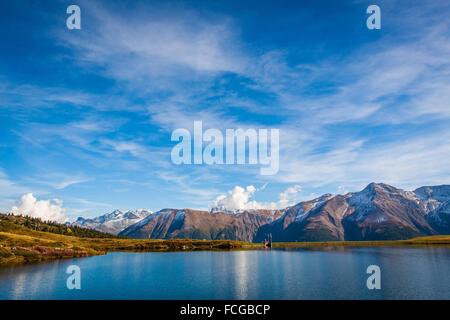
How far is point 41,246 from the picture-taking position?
6983 inches

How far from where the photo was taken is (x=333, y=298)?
6725cm

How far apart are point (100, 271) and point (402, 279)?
97.6m

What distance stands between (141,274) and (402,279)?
7975 cm
